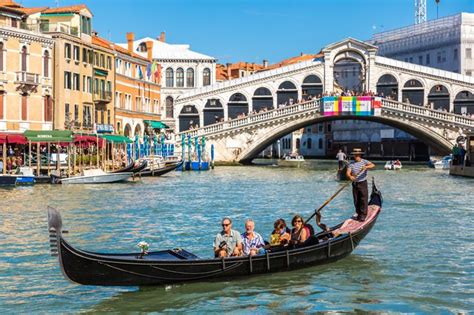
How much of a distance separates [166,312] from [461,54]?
39.4 metres

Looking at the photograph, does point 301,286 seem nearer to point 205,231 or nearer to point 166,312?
point 166,312

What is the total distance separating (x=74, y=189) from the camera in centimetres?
1873

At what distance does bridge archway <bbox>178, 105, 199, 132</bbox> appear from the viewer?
38094mm

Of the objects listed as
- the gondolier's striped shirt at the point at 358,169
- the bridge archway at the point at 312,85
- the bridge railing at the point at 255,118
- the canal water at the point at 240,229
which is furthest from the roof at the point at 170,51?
the gondolier's striped shirt at the point at 358,169

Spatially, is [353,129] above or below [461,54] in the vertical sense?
below

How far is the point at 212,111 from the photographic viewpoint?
38250 mm

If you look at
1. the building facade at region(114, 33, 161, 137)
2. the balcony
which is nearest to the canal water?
the balcony

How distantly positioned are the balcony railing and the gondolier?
14.8 meters

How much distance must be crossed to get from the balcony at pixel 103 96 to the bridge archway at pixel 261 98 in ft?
32.9

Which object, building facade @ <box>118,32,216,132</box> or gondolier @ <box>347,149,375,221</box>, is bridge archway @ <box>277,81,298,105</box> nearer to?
building facade @ <box>118,32,216,132</box>

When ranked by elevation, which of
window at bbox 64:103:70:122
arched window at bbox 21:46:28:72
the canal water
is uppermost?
arched window at bbox 21:46:28:72

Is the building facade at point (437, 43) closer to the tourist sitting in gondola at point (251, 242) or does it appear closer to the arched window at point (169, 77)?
the arched window at point (169, 77)

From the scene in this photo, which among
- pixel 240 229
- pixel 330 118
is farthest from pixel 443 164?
pixel 240 229

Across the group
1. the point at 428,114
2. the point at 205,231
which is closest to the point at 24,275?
the point at 205,231
